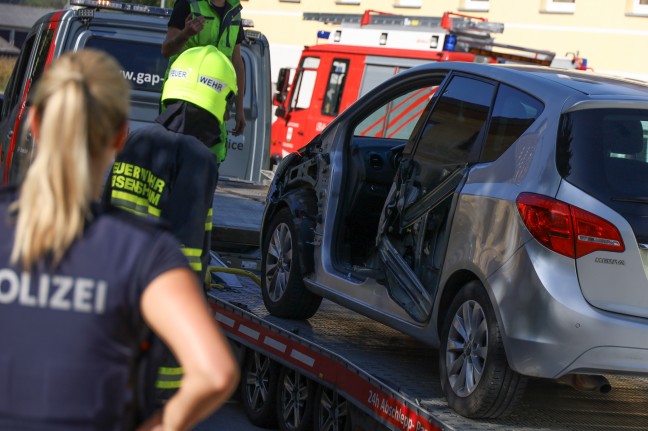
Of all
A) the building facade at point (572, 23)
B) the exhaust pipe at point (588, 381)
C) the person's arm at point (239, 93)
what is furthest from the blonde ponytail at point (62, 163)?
the building facade at point (572, 23)

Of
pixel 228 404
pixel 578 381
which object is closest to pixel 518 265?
pixel 578 381

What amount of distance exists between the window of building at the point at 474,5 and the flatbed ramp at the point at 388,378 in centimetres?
2374

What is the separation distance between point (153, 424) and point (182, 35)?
5115 millimetres

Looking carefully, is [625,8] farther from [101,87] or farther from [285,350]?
[101,87]

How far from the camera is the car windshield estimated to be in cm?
502

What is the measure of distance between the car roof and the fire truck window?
46.1 feet

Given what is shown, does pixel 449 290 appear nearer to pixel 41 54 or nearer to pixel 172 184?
pixel 172 184

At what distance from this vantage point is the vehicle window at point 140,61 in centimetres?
1064

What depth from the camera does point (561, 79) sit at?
223 inches

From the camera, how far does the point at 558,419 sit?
5.40 m

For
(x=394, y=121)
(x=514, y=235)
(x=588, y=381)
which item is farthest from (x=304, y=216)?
(x=394, y=121)

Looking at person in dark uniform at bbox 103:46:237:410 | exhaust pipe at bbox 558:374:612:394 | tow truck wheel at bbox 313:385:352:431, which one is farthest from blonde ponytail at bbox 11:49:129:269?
tow truck wheel at bbox 313:385:352:431

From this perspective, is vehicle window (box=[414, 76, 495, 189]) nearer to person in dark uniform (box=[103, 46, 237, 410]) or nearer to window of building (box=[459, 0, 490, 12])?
person in dark uniform (box=[103, 46, 237, 410])

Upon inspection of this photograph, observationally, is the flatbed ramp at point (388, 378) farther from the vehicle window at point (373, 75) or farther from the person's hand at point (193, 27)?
the vehicle window at point (373, 75)
